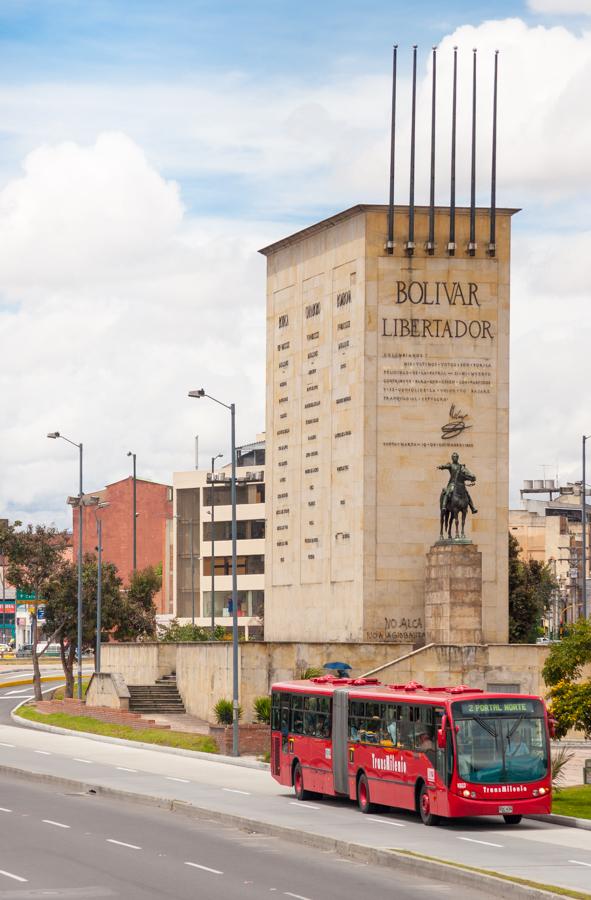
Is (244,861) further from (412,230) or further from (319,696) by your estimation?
(412,230)

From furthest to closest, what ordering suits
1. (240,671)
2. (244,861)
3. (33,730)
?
(33,730) < (240,671) < (244,861)

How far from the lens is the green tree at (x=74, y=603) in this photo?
89.4m

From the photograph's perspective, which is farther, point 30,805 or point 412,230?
point 412,230

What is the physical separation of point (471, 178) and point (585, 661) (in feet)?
93.6

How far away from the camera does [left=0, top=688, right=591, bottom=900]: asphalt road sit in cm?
2662

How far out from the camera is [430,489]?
60.0m

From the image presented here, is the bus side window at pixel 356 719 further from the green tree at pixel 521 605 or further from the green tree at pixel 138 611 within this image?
the green tree at pixel 138 611

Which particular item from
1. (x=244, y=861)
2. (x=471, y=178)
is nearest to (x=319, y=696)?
(x=244, y=861)

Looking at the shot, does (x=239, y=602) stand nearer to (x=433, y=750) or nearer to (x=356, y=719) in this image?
(x=356, y=719)

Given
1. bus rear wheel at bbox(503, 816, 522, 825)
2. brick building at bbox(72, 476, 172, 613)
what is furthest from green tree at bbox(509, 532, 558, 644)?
brick building at bbox(72, 476, 172, 613)

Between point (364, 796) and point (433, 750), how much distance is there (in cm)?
392

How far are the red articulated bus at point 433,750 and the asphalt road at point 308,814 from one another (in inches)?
18.6

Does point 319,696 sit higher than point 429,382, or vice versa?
point 429,382

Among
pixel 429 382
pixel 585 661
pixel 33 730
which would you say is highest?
pixel 429 382
